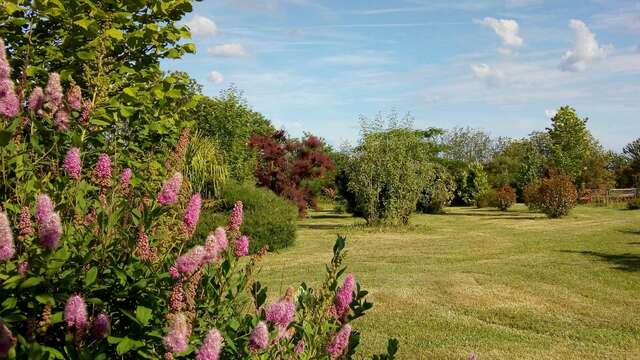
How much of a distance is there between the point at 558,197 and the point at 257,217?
15.0 m

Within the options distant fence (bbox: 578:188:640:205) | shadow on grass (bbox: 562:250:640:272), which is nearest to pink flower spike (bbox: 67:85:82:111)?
shadow on grass (bbox: 562:250:640:272)

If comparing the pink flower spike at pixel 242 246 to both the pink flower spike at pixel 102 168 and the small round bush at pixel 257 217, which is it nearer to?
the pink flower spike at pixel 102 168

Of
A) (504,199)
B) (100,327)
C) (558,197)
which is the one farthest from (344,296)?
(504,199)

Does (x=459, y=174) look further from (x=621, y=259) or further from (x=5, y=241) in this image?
(x=5, y=241)

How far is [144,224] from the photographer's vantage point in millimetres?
2291

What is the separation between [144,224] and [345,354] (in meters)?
0.98

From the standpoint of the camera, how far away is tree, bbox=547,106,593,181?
40.0 m

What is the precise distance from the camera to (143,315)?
1998 millimetres

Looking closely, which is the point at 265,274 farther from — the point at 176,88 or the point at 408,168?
the point at 408,168

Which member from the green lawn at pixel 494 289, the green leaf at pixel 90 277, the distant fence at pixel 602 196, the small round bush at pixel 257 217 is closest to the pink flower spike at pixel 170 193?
the green leaf at pixel 90 277

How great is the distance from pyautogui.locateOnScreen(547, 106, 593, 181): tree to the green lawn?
2388 cm

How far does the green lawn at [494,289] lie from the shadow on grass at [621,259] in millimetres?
21

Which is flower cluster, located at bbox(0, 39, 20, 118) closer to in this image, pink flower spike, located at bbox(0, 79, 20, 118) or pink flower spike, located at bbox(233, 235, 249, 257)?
pink flower spike, located at bbox(0, 79, 20, 118)

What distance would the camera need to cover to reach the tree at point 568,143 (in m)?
40.0
